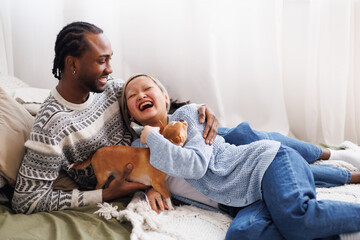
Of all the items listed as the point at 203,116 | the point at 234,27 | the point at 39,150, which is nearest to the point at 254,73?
the point at 234,27

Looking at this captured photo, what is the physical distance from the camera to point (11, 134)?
3.60 feet

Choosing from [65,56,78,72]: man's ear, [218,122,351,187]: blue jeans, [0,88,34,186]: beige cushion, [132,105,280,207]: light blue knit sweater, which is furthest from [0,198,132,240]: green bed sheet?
[218,122,351,187]: blue jeans

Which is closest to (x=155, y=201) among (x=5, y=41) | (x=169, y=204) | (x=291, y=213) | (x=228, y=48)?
(x=169, y=204)

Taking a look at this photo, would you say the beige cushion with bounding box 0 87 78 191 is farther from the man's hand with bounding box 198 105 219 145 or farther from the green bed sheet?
the man's hand with bounding box 198 105 219 145

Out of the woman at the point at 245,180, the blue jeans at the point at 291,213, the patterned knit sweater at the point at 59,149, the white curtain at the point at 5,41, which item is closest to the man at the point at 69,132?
the patterned knit sweater at the point at 59,149

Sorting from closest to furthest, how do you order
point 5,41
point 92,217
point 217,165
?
point 92,217
point 217,165
point 5,41

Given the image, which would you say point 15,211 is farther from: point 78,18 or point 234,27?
point 234,27

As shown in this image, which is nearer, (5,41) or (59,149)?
(59,149)

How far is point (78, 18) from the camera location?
1.72 m

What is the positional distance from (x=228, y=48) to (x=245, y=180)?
0.94m

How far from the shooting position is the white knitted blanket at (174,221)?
954mm

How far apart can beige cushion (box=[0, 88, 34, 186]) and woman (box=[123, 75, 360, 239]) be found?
1.20ft

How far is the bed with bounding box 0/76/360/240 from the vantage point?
94 cm

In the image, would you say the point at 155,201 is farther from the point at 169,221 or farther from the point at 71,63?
the point at 71,63
